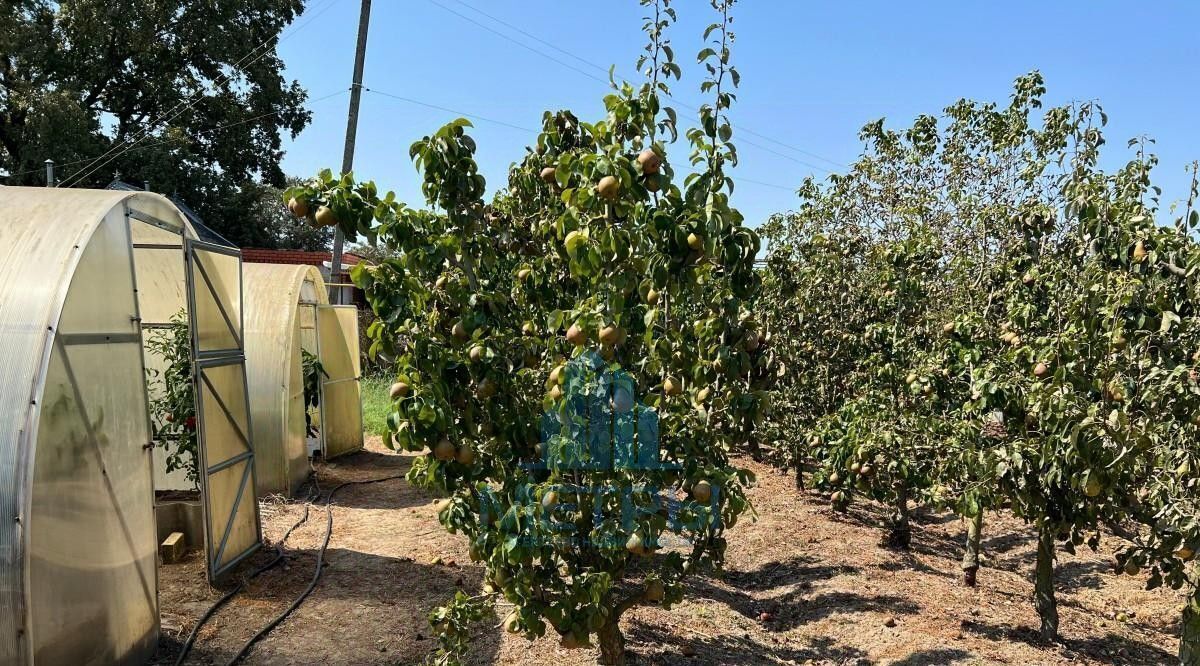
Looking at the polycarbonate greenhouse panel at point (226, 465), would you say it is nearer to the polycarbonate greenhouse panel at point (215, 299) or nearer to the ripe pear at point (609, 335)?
the polycarbonate greenhouse panel at point (215, 299)

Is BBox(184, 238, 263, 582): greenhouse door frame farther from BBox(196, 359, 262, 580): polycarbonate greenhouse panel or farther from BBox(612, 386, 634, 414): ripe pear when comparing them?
BBox(612, 386, 634, 414): ripe pear

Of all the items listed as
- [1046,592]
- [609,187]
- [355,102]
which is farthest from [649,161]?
[355,102]

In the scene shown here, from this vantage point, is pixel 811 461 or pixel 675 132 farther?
pixel 811 461

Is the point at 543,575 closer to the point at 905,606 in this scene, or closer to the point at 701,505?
the point at 701,505

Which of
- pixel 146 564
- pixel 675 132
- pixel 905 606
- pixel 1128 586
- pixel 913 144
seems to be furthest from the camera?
pixel 913 144

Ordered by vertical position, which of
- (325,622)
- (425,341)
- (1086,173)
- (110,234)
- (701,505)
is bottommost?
(325,622)

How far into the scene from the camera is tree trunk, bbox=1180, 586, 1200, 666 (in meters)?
4.05

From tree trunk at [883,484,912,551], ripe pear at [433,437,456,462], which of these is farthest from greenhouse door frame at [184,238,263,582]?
tree trunk at [883,484,912,551]

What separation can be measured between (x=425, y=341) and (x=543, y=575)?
123 cm

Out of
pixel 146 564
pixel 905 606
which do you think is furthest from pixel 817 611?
pixel 146 564

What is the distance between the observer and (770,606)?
5.69 metres

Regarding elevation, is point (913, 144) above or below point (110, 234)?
above

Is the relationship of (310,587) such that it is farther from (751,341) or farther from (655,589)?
(751,341)

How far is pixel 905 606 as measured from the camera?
5449 millimetres
